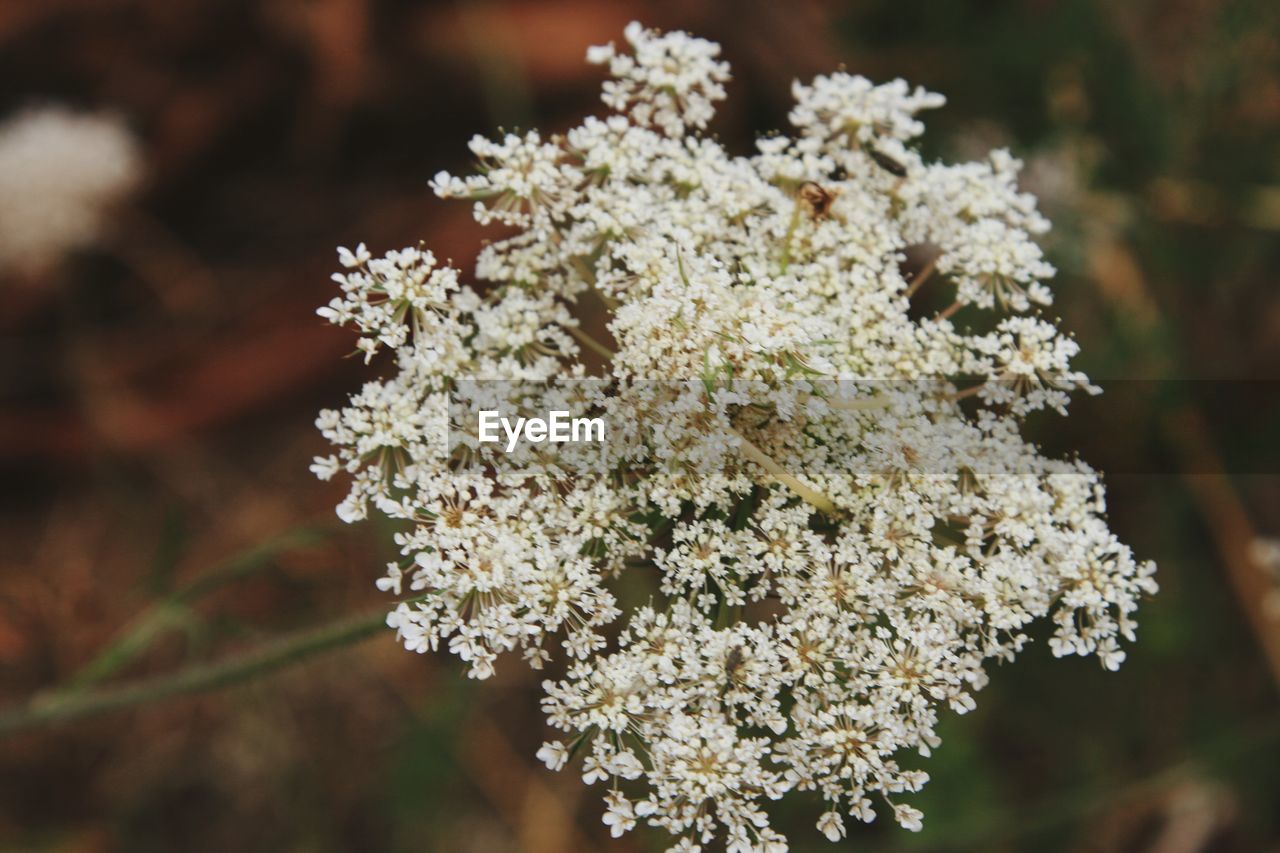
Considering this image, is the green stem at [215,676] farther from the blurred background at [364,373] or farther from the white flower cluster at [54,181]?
the white flower cluster at [54,181]

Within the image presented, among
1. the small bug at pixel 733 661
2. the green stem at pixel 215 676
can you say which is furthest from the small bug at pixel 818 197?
the green stem at pixel 215 676

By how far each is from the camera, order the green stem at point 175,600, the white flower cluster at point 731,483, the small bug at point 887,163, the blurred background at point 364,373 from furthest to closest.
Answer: the blurred background at point 364,373, the green stem at point 175,600, the small bug at point 887,163, the white flower cluster at point 731,483

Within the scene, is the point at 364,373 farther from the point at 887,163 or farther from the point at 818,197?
the point at 818,197

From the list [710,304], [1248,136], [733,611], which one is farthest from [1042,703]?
[710,304]

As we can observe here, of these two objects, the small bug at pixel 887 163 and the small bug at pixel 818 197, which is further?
the small bug at pixel 887 163

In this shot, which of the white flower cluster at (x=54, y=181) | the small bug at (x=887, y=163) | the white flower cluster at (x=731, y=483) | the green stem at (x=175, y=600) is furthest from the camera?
the white flower cluster at (x=54, y=181)

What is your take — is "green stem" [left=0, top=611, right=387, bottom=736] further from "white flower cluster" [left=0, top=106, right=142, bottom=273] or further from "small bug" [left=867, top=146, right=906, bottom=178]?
"white flower cluster" [left=0, top=106, right=142, bottom=273]

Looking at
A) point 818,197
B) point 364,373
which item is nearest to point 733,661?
point 818,197

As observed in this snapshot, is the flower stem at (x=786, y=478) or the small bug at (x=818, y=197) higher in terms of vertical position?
the small bug at (x=818, y=197)
